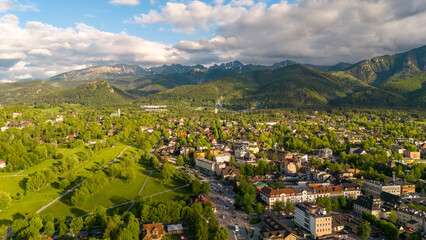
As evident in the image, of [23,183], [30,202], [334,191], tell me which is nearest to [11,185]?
[23,183]

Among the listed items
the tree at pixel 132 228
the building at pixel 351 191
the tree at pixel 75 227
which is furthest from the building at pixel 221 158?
the tree at pixel 75 227

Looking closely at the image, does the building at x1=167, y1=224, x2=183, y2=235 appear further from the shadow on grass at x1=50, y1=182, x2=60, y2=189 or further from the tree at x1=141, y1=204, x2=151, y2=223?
the shadow on grass at x1=50, y1=182, x2=60, y2=189

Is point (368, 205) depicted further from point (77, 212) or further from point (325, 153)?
point (77, 212)

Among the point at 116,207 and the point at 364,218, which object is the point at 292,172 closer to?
the point at 364,218

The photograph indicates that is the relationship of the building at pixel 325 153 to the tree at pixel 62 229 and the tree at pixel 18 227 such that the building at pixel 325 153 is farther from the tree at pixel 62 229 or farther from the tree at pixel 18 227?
the tree at pixel 18 227

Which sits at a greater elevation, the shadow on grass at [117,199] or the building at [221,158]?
the building at [221,158]
